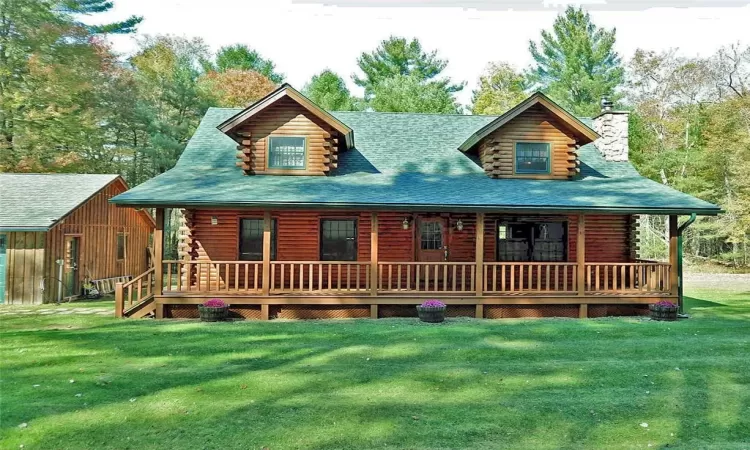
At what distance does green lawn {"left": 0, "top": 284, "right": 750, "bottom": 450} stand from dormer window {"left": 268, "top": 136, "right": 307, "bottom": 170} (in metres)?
5.19

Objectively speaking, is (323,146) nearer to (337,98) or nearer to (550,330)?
(550,330)

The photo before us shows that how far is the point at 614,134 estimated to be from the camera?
53.9 feet

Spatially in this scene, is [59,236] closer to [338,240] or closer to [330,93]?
[338,240]

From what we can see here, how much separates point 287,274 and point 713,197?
31502 millimetres

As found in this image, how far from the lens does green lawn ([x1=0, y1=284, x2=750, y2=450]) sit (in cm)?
518

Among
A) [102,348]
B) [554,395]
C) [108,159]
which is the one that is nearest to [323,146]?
[102,348]

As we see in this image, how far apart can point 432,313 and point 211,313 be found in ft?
17.4

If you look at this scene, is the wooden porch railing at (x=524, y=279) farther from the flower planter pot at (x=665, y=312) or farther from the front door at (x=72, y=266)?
the front door at (x=72, y=266)

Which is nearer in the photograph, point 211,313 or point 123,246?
point 211,313

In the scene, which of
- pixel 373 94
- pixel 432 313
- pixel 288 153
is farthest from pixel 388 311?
pixel 373 94

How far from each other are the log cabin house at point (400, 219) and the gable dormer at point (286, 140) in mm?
33

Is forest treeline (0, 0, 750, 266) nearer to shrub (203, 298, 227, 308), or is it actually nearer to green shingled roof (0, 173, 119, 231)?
green shingled roof (0, 173, 119, 231)

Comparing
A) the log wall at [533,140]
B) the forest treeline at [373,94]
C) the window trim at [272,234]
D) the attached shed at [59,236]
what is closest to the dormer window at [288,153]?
the window trim at [272,234]

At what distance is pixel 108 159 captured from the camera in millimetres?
32250
